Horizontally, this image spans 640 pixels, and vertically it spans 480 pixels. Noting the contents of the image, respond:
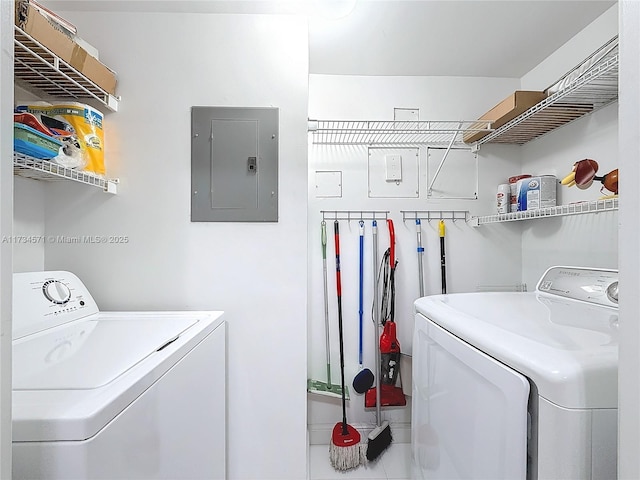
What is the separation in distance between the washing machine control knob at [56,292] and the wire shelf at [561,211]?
2.05 metres

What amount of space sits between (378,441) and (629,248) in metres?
1.93

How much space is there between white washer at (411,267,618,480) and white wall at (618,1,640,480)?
10.1 inches

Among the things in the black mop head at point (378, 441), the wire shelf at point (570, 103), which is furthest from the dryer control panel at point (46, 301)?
the wire shelf at point (570, 103)

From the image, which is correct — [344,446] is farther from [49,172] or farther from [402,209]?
[49,172]

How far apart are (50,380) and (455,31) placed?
6.99ft

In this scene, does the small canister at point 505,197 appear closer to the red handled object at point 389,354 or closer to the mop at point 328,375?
the red handled object at point 389,354

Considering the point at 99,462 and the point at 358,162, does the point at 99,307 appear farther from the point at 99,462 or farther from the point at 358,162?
the point at 358,162

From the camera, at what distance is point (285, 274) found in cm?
155

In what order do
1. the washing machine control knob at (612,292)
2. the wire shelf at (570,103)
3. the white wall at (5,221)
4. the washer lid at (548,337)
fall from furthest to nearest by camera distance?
the wire shelf at (570,103)
the washing machine control knob at (612,292)
the washer lid at (548,337)
the white wall at (5,221)

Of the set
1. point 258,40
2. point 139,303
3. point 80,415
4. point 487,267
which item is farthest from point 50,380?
point 487,267

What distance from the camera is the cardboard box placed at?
3.29ft

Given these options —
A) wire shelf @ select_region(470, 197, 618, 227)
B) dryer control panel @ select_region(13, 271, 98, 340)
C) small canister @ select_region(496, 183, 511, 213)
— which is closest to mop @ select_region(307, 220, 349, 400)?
wire shelf @ select_region(470, 197, 618, 227)

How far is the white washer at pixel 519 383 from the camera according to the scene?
2.16 ft

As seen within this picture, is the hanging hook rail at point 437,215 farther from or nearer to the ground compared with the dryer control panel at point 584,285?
farther from the ground
